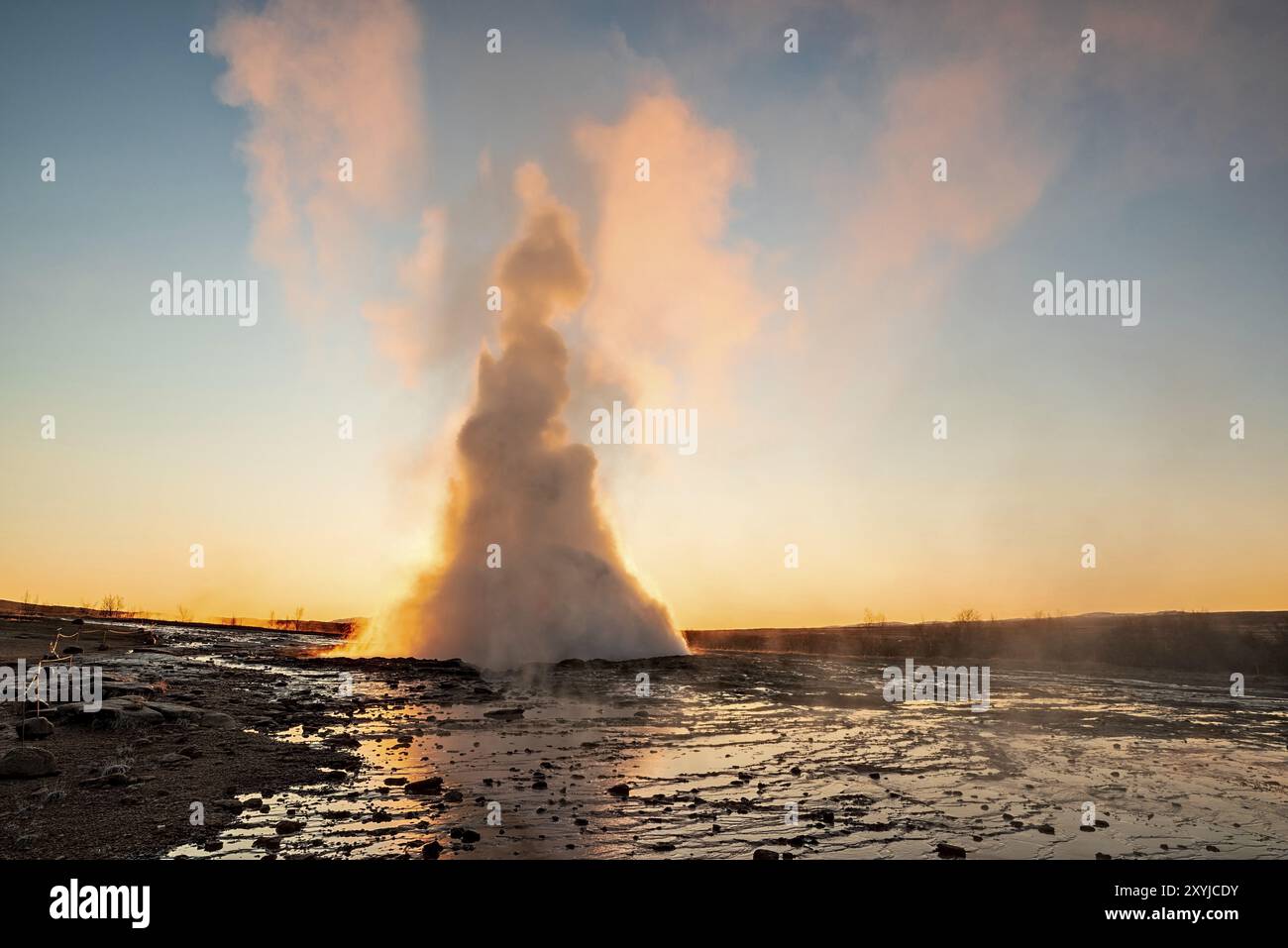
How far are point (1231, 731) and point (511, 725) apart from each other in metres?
23.3

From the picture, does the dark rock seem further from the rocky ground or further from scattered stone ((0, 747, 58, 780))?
scattered stone ((0, 747, 58, 780))

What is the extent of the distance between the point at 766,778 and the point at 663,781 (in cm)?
221

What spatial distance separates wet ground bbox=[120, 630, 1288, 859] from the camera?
32.3 ft

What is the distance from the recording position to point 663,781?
1385 centimetres

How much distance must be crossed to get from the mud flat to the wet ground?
0.07 m

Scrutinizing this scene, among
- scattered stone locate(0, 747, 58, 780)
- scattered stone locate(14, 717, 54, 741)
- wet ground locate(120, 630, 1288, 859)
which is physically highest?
scattered stone locate(0, 747, 58, 780)

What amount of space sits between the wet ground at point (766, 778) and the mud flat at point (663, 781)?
73 mm

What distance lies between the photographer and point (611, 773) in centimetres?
1438

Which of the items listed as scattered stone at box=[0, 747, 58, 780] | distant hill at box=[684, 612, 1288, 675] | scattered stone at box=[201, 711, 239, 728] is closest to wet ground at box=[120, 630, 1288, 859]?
scattered stone at box=[201, 711, 239, 728]

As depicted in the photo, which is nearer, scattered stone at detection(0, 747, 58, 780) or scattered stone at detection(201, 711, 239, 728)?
scattered stone at detection(0, 747, 58, 780)

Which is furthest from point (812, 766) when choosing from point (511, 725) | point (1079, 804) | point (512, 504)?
point (512, 504)

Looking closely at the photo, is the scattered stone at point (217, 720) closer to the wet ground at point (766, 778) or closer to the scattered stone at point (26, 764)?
the wet ground at point (766, 778)

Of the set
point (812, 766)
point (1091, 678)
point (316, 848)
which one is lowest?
point (1091, 678)

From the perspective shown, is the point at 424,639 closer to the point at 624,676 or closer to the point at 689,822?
the point at 624,676
